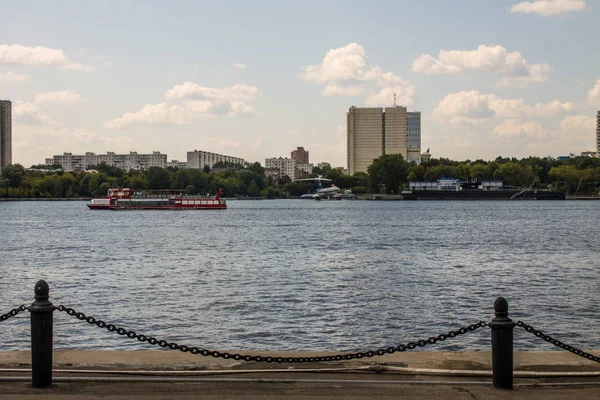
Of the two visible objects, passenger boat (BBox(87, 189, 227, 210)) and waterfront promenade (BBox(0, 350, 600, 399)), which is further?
passenger boat (BBox(87, 189, 227, 210))

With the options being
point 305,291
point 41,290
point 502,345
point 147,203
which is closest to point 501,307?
point 502,345

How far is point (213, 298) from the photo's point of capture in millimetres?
28859

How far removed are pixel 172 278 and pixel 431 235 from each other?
4107 centimetres

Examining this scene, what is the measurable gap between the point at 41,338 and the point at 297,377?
10.3 ft

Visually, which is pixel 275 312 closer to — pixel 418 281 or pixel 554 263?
pixel 418 281

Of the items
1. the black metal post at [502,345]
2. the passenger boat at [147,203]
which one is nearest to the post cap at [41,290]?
the black metal post at [502,345]

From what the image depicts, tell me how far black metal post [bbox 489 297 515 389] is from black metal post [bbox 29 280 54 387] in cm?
525

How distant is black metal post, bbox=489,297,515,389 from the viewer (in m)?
8.85

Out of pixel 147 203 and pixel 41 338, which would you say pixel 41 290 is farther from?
pixel 147 203

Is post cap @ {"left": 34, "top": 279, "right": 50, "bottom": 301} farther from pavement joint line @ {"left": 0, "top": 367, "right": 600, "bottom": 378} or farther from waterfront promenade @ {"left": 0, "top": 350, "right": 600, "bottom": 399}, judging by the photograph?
pavement joint line @ {"left": 0, "top": 367, "right": 600, "bottom": 378}

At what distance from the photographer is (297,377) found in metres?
9.50

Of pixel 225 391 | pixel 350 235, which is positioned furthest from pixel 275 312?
pixel 350 235

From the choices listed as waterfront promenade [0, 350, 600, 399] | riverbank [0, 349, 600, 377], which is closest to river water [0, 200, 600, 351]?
riverbank [0, 349, 600, 377]

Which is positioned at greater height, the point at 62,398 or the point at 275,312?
the point at 62,398
